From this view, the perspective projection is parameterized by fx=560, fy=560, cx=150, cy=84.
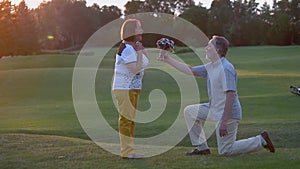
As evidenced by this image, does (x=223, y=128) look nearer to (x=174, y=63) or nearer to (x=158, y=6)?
(x=174, y=63)

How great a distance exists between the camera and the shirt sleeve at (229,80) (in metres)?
8.10

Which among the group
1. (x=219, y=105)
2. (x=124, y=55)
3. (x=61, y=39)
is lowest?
(x=61, y=39)

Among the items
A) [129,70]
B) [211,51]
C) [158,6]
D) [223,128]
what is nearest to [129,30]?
[129,70]

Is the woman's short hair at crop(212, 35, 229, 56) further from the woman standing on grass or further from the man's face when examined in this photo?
the woman standing on grass

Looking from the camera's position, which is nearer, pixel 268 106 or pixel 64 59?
pixel 268 106

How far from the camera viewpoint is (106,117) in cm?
1917

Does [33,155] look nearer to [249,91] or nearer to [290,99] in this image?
[290,99]

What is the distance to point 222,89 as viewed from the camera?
8.29m

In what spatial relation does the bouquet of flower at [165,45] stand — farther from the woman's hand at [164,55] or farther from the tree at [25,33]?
the tree at [25,33]

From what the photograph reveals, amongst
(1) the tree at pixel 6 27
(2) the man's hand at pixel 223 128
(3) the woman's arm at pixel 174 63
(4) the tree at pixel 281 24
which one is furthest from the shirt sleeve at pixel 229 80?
(4) the tree at pixel 281 24

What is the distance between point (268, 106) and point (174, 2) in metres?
84.3

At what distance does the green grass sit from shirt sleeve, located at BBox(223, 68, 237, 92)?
104cm

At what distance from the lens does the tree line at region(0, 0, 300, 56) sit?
69613 mm

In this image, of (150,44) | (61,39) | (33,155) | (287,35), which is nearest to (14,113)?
(33,155)
